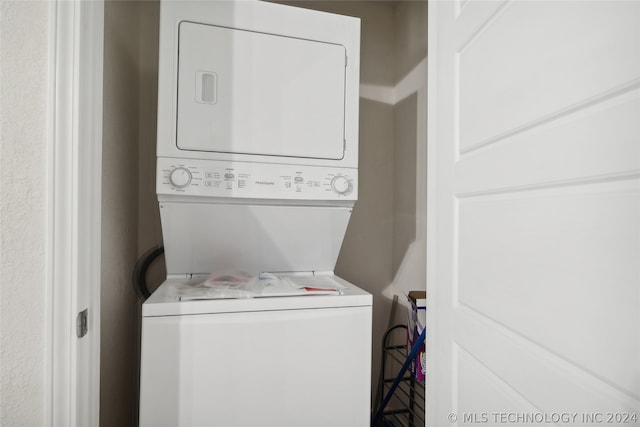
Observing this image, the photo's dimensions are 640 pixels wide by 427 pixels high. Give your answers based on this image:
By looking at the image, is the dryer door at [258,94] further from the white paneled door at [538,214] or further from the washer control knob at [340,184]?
the white paneled door at [538,214]

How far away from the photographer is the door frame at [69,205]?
812 millimetres

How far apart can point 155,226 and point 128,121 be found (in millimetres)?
571

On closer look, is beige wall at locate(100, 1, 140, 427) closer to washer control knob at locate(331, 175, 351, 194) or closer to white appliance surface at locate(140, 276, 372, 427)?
white appliance surface at locate(140, 276, 372, 427)

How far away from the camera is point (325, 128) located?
1.57 metres

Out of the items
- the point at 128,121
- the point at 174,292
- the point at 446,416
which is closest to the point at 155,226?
the point at 128,121

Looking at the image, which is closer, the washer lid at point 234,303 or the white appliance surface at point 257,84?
the washer lid at point 234,303

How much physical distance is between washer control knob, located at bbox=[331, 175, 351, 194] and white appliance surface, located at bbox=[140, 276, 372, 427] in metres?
0.43

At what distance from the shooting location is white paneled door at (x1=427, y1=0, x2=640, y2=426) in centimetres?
54

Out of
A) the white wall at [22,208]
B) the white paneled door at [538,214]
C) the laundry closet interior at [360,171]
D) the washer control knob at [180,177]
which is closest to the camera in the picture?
the white paneled door at [538,214]

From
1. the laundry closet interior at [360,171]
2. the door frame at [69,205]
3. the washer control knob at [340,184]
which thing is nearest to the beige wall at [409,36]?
the laundry closet interior at [360,171]

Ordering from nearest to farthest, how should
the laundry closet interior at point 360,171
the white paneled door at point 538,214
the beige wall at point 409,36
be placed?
1. the white paneled door at point 538,214
2. the laundry closet interior at point 360,171
3. the beige wall at point 409,36

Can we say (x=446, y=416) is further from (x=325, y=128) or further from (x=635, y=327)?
(x=325, y=128)

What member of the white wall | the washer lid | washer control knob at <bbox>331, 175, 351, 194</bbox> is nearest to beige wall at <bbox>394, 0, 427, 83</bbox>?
washer control knob at <bbox>331, 175, 351, 194</bbox>

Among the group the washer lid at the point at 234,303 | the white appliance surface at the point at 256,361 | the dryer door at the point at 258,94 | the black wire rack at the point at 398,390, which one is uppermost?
the dryer door at the point at 258,94
